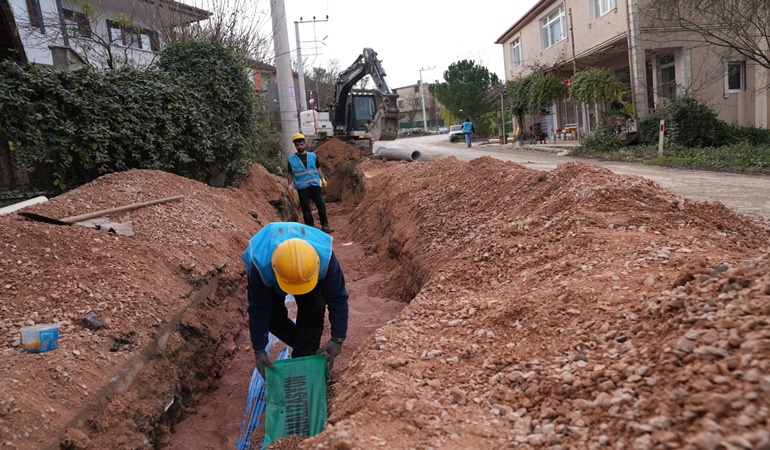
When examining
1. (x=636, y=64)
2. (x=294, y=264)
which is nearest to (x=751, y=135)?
(x=636, y=64)

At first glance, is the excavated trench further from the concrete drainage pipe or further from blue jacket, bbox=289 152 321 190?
the concrete drainage pipe

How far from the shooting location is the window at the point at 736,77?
1859 centimetres

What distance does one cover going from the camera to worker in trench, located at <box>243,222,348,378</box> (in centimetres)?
338

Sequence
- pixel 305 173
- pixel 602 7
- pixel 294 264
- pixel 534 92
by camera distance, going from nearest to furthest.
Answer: pixel 294 264 < pixel 305 173 < pixel 602 7 < pixel 534 92

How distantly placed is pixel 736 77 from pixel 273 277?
69.0 ft

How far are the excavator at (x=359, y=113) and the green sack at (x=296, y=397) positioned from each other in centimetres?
1286

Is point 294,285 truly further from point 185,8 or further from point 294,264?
point 185,8

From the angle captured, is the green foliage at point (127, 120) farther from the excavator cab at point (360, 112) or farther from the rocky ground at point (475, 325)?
the excavator cab at point (360, 112)

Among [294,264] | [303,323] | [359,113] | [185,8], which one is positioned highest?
[185,8]

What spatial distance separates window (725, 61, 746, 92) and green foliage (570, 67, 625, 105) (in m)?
3.66

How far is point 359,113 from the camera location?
17.9 m

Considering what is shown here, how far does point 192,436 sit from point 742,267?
373 centimetres

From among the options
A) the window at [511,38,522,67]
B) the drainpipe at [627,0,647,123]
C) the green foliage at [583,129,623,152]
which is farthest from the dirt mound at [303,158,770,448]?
the window at [511,38,522,67]

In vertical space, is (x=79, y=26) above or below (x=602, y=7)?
below
